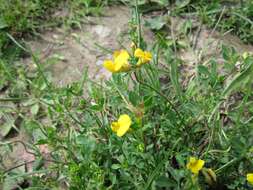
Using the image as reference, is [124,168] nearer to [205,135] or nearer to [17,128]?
[205,135]

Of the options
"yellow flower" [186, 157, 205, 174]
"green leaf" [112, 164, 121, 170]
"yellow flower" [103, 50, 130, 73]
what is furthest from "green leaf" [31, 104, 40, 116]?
"yellow flower" [186, 157, 205, 174]

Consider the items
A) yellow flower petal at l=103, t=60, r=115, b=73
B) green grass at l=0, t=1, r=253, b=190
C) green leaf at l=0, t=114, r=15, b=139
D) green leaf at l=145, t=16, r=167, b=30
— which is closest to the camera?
yellow flower petal at l=103, t=60, r=115, b=73

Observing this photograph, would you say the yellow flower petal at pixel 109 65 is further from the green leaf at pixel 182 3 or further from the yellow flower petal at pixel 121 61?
the green leaf at pixel 182 3

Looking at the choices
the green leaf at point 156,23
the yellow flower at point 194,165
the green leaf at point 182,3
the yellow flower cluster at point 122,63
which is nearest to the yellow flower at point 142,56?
the yellow flower cluster at point 122,63

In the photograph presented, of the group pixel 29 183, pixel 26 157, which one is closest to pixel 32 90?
pixel 26 157

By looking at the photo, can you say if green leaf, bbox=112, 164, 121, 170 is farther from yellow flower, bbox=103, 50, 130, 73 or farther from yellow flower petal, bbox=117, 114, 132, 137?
yellow flower, bbox=103, 50, 130, 73

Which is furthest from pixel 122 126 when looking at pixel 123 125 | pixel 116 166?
pixel 116 166

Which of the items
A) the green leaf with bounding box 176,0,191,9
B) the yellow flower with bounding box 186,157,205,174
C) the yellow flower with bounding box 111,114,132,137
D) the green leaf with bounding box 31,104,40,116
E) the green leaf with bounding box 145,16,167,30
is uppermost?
the yellow flower with bounding box 111,114,132,137

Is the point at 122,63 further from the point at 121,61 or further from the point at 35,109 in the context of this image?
the point at 35,109
